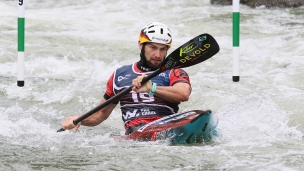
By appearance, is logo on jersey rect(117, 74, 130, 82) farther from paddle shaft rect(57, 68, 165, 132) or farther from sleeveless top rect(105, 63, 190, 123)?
paddle shaft rect(57, 68, 165, 132)

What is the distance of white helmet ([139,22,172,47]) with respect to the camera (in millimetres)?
5340

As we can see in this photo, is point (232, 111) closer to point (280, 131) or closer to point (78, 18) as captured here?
point (280, 131)

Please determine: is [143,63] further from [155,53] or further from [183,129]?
[183,129]

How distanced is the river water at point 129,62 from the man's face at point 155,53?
2.11ft

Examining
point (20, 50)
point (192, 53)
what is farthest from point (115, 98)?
point (20, 50)

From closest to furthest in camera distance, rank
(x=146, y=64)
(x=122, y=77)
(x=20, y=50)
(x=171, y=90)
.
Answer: (x=171, y=90), (x=146, y=64), (x=122, y=77), (x=20, y=50)

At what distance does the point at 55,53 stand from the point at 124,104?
16.0 ft

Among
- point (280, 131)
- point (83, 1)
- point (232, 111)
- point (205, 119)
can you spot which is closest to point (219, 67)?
point (232, 111)

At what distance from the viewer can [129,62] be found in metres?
9.77

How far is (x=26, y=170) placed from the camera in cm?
466

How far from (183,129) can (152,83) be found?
0.40 meters

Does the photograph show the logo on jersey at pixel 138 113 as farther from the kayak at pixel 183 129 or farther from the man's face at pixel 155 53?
the man's face at pixel 155 53

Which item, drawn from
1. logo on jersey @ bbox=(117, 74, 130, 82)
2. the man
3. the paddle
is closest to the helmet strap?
the man

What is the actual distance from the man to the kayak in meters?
0.17
